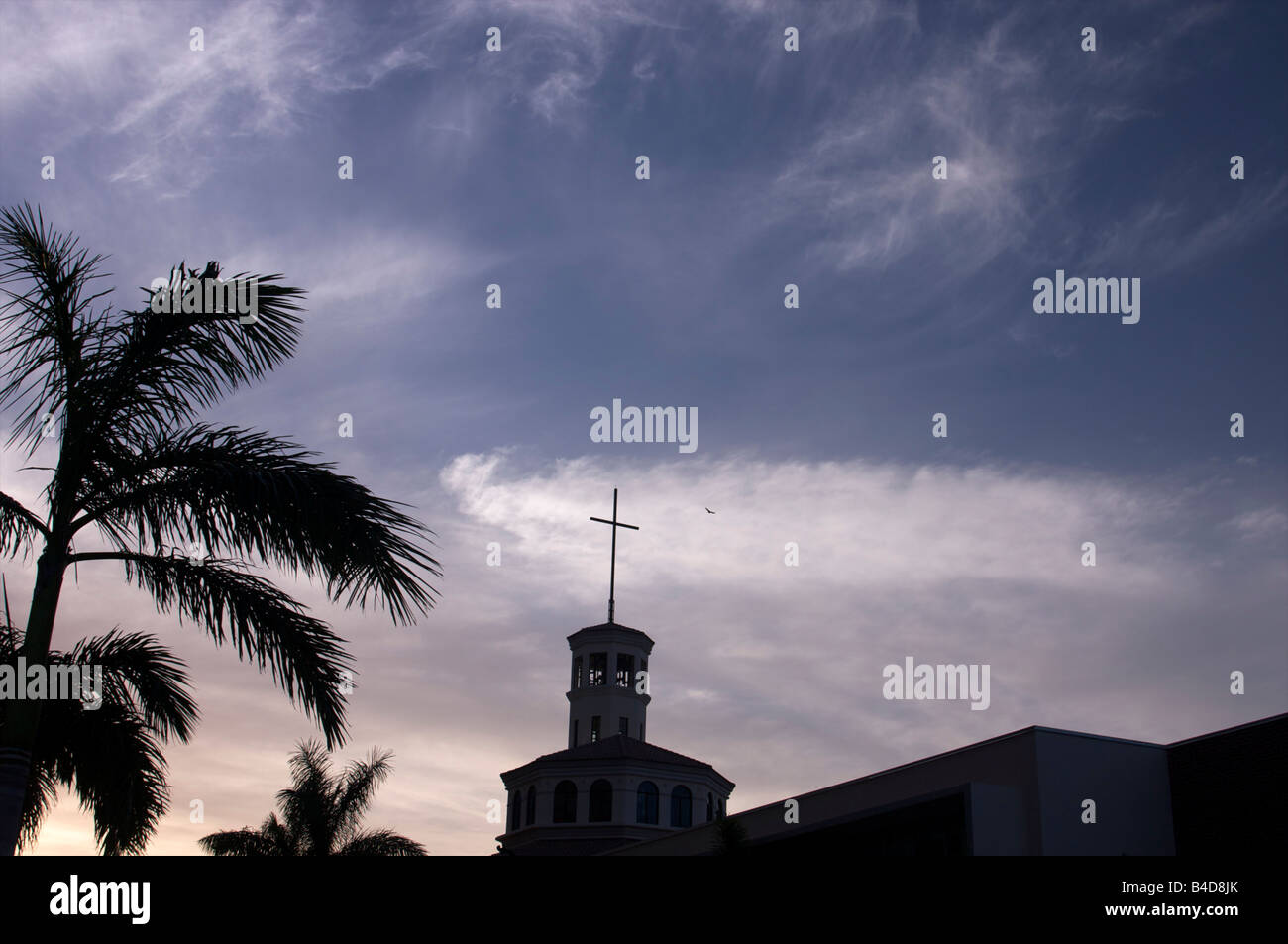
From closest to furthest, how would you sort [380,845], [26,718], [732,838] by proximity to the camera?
[26,718], [732,838], [380,845]

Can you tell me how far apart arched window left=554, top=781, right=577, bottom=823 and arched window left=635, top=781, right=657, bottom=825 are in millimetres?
2789

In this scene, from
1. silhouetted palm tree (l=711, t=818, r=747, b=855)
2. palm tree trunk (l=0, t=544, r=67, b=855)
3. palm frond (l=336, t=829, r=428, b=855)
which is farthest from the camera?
palm frond (l=336, t=829, r=428, b=855)

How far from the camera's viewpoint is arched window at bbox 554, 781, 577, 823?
1965 inches

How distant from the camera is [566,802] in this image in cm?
5025

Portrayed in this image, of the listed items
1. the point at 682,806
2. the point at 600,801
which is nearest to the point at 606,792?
the point at 600,801

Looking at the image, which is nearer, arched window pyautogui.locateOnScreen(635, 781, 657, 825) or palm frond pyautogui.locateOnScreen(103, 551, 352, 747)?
palm frond pyautogui.locateOnScreen(103, 551, 352, 747)

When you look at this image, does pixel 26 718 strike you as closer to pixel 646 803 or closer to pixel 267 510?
pixel 267 510

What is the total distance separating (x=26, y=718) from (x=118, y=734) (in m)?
1.89

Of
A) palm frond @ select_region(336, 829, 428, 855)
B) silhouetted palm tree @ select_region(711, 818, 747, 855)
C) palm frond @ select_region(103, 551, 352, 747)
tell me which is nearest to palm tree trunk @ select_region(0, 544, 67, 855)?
palm frond @ select_region(103, 551, 352, 747)

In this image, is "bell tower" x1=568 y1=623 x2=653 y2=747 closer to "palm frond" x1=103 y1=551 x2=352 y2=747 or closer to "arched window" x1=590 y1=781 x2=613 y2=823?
"arched window" x1=590 y1=781 x2=613 y2=823

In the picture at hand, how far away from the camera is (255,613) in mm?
10633

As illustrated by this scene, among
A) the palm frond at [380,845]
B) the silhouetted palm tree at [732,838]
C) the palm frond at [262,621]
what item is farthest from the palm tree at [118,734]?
the palm frond at [380,845]
